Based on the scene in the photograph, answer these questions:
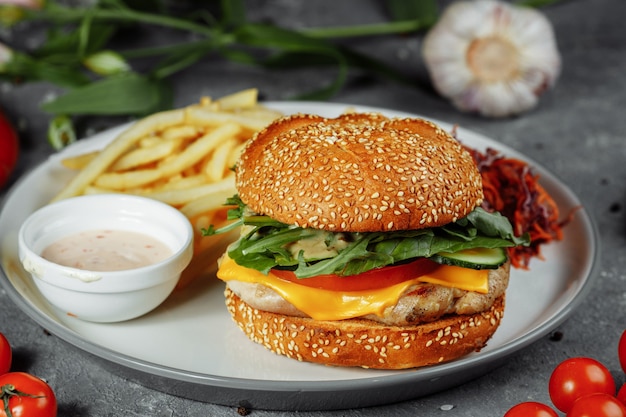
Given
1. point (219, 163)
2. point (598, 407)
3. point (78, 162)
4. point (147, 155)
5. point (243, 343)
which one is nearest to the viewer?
point (598, 407)

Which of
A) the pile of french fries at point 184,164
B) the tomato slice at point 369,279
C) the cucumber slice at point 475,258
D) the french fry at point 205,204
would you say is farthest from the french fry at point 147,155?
the cucumber slice at point 475,258

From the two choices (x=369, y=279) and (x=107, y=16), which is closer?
(x=369, y=279)

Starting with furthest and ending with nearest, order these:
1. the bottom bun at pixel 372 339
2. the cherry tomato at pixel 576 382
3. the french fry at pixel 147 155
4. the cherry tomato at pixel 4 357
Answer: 1. the french fry at pixel 147 155
2. the cherry tomato at pixel 4 357
3. the bottom bun at pixel 372 339
4. the cherry tomato at pixel 576 382

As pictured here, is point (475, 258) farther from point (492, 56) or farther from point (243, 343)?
point (492, 56)

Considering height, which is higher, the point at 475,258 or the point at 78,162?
the point at 78,162

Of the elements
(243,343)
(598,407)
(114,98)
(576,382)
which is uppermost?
(114,98)

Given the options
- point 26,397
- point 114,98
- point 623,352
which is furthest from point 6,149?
point 623,352

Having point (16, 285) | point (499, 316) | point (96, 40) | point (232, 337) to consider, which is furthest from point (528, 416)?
point (96, 40)

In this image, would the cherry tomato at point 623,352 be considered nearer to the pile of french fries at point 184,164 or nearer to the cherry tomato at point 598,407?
the cherry tomato at point 598,407
